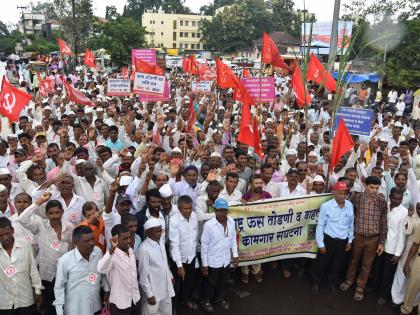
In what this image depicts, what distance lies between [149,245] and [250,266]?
2.10 m

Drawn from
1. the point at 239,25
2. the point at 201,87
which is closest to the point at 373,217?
the point at 201,87

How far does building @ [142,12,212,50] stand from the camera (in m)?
86.4

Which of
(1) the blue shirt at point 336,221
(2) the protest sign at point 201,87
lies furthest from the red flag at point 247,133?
(2) the protest sign at point 201,87

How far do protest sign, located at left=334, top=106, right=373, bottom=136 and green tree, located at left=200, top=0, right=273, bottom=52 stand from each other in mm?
56633

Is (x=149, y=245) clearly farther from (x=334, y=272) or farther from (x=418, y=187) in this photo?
(x=418, y=187)

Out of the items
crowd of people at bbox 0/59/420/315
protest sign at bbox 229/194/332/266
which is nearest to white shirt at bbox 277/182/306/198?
crowd of people at bbox 0/59/420/315

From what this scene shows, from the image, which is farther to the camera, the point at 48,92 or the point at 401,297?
the point at 48,92

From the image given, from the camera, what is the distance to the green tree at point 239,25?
6147cm

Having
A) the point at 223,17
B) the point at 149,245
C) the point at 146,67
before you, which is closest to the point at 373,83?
the point at 146,67

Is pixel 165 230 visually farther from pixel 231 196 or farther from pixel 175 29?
pixel 175 29

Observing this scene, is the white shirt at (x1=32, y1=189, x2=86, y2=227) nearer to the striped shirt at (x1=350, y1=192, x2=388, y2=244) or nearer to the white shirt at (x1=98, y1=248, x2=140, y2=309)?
the white shirt at (x1=98, y1=248, x2=140, y2=309)

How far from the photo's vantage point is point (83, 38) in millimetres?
32312

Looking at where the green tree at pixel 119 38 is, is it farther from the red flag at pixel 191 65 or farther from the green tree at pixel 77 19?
the red flag at pixel 191 65

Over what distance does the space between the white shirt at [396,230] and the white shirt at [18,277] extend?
406 centimetres
